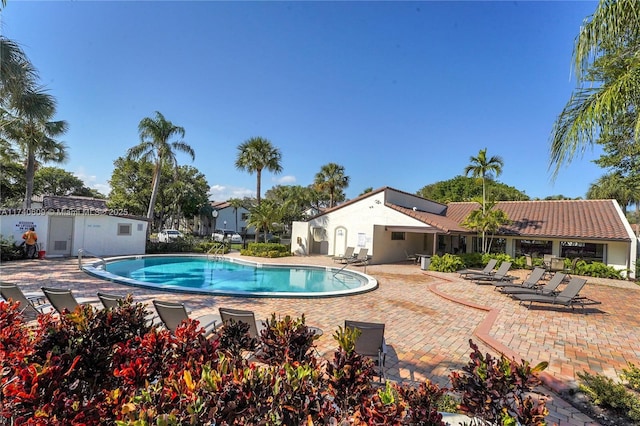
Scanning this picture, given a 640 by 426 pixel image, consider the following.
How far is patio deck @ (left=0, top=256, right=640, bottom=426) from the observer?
232 inches

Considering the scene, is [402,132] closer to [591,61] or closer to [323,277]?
[323,277]

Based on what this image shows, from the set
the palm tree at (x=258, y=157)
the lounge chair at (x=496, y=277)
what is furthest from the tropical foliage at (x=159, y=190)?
the lounge chair at (x=496, y=277)

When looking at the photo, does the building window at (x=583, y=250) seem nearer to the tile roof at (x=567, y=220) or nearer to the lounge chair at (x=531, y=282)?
the tile roof at (x=567, y=220)

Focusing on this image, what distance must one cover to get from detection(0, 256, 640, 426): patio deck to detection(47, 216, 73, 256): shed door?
17.5 feet

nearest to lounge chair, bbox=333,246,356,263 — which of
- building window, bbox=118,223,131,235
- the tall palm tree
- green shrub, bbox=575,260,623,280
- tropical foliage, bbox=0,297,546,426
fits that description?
the tall palm tree

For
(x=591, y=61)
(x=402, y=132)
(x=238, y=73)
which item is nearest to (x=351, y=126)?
(x=402, y=132)

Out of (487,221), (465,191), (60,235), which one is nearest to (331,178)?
(487,221)

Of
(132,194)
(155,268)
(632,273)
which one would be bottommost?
(155,268)

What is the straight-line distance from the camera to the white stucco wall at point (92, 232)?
18609mm

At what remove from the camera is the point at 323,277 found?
1791cm

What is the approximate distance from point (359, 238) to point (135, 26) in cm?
1878

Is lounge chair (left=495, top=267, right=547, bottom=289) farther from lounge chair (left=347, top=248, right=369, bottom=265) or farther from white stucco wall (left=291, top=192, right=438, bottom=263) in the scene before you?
lounge chair (left=347, top=248, right=369, bottom=265)

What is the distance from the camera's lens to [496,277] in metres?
14.4

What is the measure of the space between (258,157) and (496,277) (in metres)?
21.0
